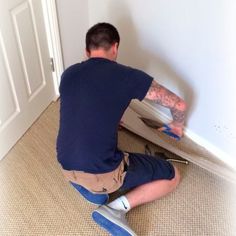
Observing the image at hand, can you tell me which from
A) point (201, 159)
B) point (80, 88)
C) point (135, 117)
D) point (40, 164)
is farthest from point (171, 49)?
point (40, 164)

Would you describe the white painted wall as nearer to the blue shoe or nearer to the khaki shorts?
the khaki shorts

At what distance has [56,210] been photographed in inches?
56.9

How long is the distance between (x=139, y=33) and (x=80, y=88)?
76 cm

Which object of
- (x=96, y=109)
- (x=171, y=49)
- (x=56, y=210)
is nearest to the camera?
(x=96, y=109)

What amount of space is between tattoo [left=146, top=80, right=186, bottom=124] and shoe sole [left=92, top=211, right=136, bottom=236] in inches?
20.5

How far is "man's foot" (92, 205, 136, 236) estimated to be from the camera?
129cm

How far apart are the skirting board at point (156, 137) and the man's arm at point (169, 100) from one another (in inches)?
7.3

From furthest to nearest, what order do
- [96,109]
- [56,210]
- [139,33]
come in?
1. [139,33]
2. [56,210]
3. [96,109]

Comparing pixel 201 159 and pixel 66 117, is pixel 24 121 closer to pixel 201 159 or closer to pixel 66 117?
pixel 66 117

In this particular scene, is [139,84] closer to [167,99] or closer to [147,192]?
[167,99]

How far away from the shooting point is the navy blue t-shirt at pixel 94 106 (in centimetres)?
113

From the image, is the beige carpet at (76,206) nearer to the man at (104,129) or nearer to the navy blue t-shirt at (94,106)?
the man at (104,129)

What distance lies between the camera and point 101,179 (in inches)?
49.3

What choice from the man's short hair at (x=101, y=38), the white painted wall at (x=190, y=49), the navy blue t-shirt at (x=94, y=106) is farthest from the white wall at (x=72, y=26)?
the navy blue t-shirt at (x=94, y=106)
